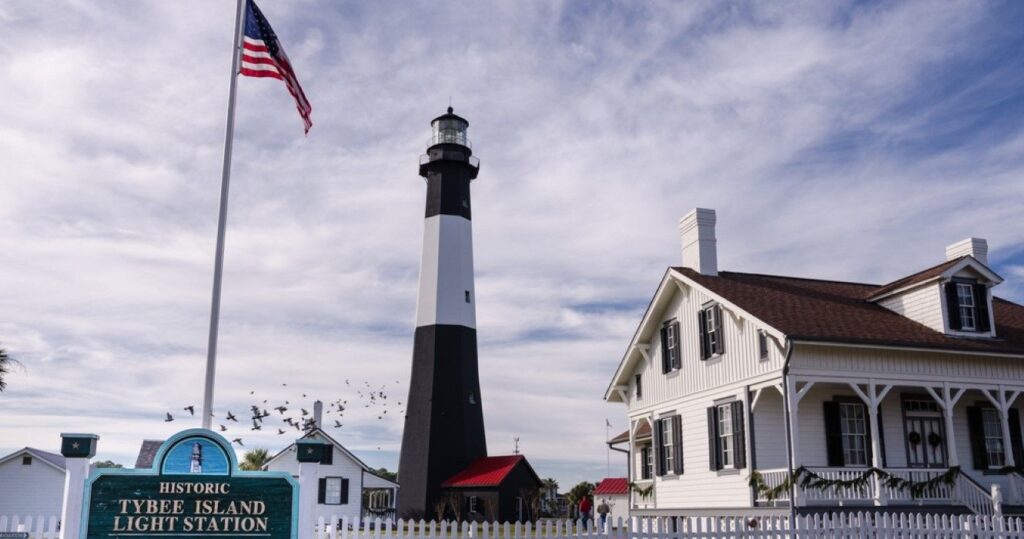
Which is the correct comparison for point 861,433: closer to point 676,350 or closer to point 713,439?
point 713,439

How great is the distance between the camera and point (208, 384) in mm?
11508

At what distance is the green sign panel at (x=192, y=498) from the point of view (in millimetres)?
10359

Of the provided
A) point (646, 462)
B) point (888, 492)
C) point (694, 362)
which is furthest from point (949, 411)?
point (646, 462)

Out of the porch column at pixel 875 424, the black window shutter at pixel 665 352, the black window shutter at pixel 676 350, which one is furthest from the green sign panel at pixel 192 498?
the black window shutter at pixel 665 352

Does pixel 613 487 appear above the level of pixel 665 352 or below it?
below

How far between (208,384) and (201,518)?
68.8 inches

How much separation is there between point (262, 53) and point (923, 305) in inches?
615

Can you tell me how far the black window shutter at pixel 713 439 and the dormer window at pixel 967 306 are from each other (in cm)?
557

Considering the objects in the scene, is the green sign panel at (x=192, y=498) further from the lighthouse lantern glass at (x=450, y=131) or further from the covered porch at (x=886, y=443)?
the lighthouse lantern glass at (x=450, y=131)

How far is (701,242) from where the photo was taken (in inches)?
923

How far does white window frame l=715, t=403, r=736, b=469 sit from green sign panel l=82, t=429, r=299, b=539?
40.8 ft

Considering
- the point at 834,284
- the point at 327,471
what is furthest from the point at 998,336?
the point at 327,471

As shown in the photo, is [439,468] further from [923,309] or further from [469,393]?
[923,309]

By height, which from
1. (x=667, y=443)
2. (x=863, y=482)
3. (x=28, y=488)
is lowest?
(x=863, y=482)
